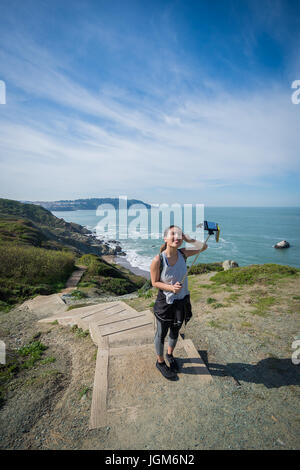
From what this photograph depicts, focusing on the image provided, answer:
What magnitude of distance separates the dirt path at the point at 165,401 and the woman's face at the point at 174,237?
245 centimetres

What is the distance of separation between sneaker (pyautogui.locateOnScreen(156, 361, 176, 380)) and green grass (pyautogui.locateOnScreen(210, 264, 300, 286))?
6.96 m

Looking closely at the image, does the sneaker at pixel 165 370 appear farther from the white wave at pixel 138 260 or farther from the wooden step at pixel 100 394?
the white wave at pixel 138 260

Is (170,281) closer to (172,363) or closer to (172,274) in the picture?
(172,274)

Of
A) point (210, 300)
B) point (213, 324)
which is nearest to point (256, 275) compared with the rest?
point (210, 300)

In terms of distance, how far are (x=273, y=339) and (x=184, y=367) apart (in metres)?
2.72

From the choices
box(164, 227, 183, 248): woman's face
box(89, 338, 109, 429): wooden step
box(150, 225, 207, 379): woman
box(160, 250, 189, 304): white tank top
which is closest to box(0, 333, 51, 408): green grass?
box(89, 338, 109, 429): wooden step

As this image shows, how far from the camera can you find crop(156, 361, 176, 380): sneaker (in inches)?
136

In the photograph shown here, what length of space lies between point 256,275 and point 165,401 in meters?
8.32

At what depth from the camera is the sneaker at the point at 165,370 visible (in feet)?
11.3

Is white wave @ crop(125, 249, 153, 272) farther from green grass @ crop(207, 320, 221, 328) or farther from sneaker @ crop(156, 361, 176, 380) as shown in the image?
sneaker @ crop(156, 361, 176, 380)

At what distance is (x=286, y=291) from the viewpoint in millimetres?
7887

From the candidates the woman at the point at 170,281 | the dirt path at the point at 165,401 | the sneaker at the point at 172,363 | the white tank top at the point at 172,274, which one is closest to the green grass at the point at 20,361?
the dirt path at the point at 165,401
